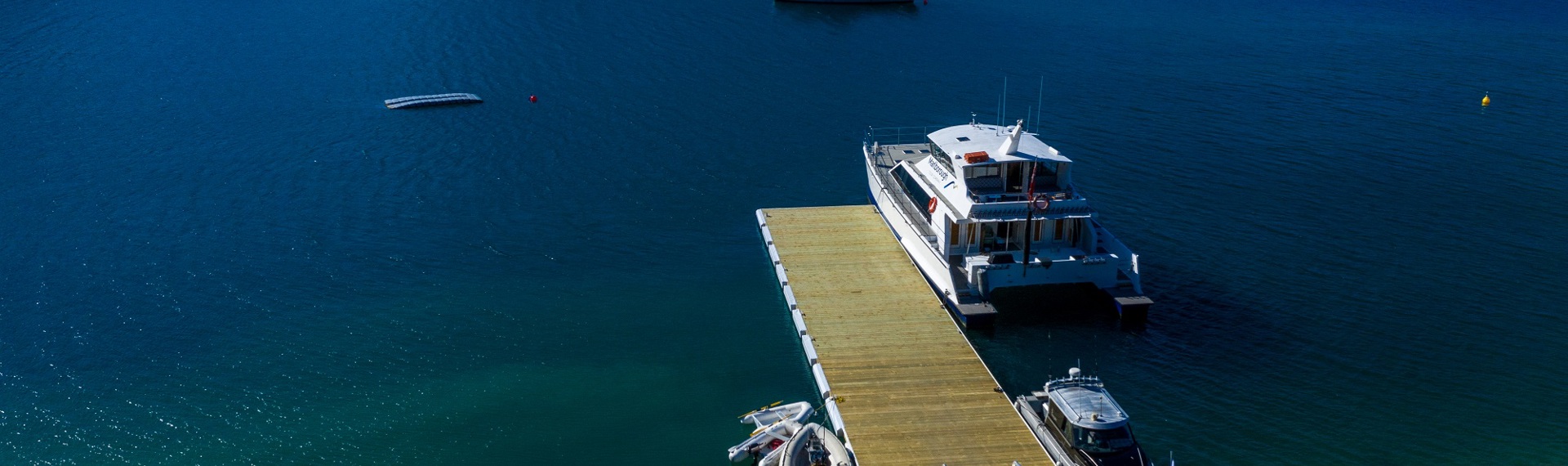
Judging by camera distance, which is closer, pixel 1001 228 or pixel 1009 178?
pixel 1001 228

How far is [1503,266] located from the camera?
55.0m

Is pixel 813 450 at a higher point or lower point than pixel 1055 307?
lower

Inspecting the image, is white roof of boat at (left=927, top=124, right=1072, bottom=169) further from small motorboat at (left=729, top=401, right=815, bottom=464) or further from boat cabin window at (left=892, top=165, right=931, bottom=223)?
small motorboat at (left=729, top=401, right=815, bottom=464)

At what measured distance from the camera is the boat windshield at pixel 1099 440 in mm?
36250

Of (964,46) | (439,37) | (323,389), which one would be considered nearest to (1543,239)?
(964,46)

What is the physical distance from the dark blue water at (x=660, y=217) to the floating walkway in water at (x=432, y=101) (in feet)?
3.75

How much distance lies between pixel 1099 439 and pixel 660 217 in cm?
2979

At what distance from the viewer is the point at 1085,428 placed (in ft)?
119

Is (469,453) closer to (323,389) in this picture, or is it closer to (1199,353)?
(323,389)

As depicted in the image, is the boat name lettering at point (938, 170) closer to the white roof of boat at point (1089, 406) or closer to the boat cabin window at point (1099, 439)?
the white roof of boat at point (1089, 406)

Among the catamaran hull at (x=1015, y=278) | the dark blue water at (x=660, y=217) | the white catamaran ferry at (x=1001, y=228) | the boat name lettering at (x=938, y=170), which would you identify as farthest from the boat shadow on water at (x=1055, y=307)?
the boat name lettering at (x=938, y=170)

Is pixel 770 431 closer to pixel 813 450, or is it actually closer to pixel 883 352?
pixel 813 450

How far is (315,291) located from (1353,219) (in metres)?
47.0

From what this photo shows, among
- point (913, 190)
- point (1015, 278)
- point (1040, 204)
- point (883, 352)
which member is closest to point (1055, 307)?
point (1015, 278)
